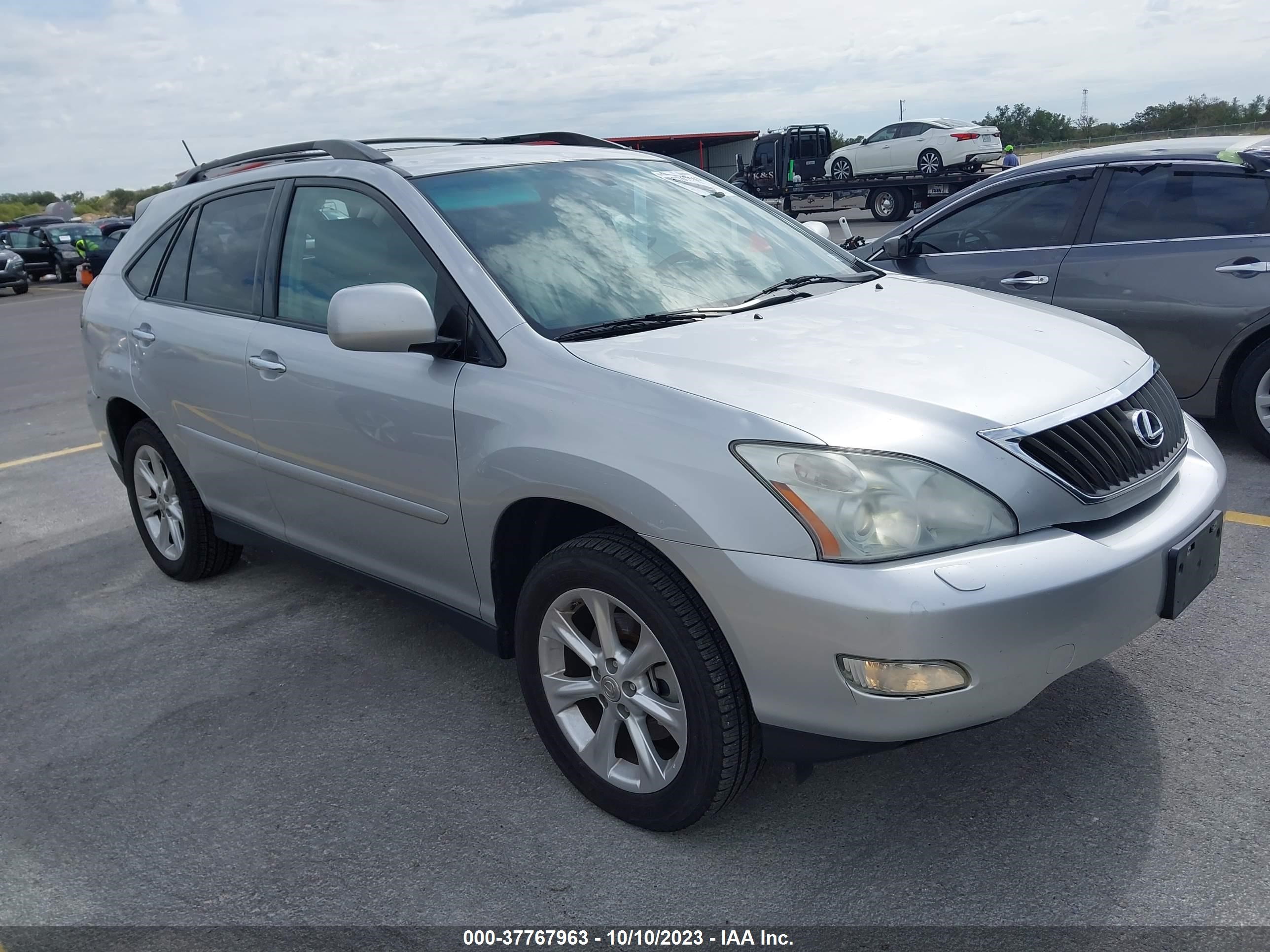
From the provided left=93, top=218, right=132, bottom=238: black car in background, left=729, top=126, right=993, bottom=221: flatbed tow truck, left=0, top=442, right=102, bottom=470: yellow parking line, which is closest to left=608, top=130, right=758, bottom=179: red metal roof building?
left=729, top=126, right=993, bottom=221: flatbed tow truck

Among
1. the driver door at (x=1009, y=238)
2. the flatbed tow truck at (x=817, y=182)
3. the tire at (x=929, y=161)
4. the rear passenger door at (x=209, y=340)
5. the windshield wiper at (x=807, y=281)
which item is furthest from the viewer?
the tire at (x=929, y=161)

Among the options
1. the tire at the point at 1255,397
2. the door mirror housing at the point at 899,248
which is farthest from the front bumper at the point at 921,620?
the door mirror housing at the point at 899,248

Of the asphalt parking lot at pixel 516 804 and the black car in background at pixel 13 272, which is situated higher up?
the asphalt parking lot at pixel 516 804

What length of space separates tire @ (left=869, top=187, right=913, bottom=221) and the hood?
21.3 meters

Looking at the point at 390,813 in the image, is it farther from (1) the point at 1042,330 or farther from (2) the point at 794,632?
Answer: (1) the point at 1042,330

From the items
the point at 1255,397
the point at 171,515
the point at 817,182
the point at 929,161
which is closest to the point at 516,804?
the point at 171,515

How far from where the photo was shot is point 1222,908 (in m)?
2.36

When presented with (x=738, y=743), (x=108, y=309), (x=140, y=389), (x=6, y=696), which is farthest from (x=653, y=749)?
(x=108, y=309)

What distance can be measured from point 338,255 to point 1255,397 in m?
4.40

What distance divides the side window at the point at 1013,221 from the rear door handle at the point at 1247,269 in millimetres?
870

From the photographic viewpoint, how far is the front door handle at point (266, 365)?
3.69 m

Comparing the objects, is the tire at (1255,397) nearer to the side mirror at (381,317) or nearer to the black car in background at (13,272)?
the side mirror at (381,317)

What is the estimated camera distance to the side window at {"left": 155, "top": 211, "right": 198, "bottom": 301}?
4488 millimetres

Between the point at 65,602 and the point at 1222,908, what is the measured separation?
A: 14.9 feet
